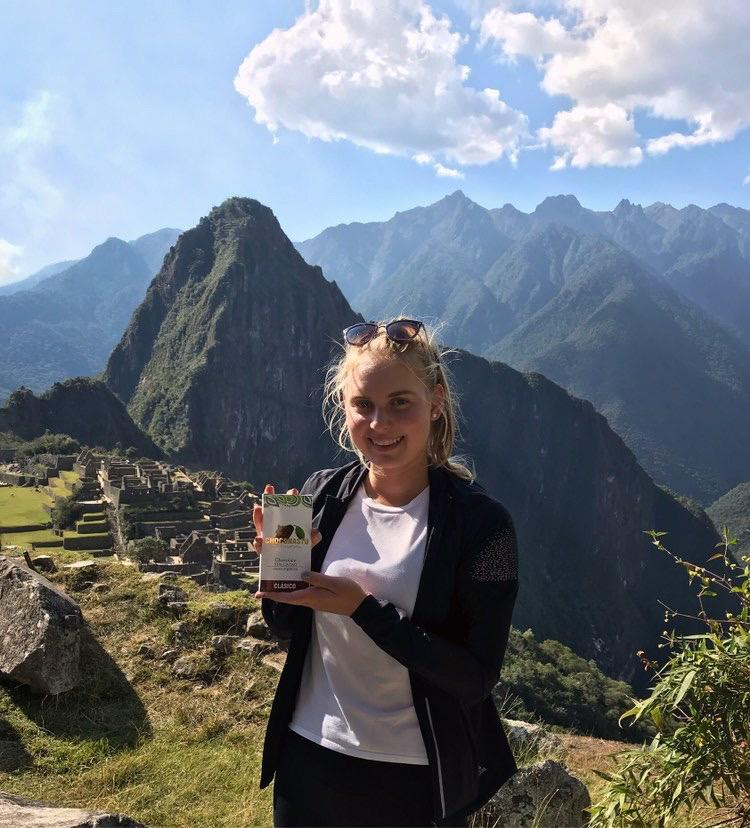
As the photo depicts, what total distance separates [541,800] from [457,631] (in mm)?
2000

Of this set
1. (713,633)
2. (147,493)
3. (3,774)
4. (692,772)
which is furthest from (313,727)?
(147,493)

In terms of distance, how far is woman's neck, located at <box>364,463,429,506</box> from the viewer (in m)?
1.85

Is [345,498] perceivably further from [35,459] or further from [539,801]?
[35,459]

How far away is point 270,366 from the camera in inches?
3844

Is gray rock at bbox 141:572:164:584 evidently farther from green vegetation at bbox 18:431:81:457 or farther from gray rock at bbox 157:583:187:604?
green vegetation at bbox 18:431:81:457

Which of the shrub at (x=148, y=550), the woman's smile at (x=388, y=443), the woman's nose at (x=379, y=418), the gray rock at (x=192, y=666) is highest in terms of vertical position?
the woman's nose at (x=379, y=418)

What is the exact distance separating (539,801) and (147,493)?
2956 cm

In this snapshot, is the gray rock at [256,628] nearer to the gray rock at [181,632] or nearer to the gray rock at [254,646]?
the gray rock at [254,646]

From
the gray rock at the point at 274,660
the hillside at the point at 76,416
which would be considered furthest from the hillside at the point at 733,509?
the gray rock at the point at 274,660

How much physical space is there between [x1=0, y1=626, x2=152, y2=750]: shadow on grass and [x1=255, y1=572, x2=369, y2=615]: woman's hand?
3.12 metres

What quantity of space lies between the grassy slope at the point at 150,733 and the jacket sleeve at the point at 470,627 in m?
1.58

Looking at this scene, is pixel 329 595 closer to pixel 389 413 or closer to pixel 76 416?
pixel 389 413

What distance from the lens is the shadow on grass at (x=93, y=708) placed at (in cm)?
402

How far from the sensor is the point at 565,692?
64.3ft
